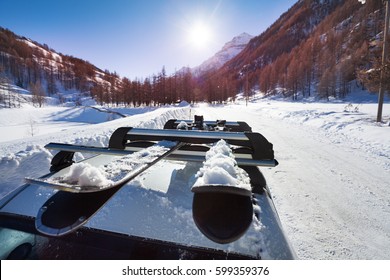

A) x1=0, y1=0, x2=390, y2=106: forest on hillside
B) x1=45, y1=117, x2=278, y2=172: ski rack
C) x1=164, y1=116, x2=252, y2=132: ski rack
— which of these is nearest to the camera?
x1=45, y1=117, x2=278, y2=172: ski rack

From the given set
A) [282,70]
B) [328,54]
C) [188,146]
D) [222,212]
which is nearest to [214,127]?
[188,146]

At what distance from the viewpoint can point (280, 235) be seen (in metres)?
1.12

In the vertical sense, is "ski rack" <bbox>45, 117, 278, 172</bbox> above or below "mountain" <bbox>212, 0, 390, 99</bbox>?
below

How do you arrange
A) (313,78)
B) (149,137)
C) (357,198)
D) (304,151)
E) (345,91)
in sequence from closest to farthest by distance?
(149,137) → (357,198) → (304,151) → (345,91) → (313,78)

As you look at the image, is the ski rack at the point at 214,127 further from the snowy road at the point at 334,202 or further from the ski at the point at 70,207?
the ski at the point at 70,207

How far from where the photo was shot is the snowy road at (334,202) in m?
2.38

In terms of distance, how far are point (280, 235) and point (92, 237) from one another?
104 centimetres

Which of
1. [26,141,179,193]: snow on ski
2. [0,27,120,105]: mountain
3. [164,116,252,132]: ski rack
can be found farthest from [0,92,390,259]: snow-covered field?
[0,27,120,105]: mountain

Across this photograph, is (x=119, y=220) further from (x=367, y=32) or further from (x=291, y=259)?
(x=367, y=32)

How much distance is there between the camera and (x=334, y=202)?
337cm

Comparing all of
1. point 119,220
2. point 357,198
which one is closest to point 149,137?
point 119,220

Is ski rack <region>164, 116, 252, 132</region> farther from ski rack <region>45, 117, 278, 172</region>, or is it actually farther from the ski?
the ski

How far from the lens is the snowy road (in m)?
2.38

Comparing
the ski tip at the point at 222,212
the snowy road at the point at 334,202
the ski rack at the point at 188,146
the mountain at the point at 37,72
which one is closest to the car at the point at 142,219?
the ski tip at the point at 222,212
